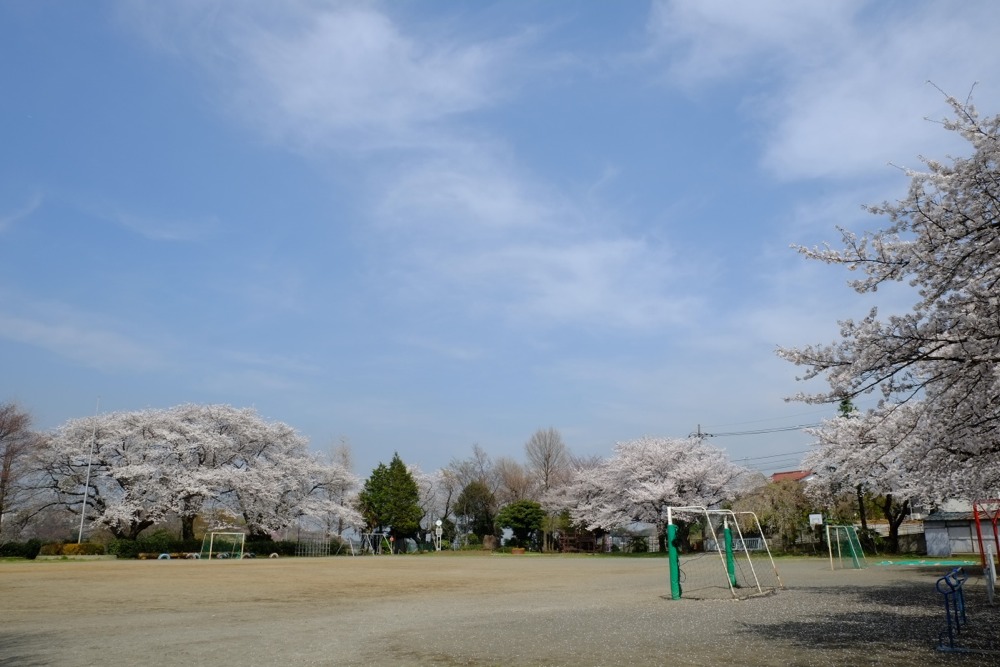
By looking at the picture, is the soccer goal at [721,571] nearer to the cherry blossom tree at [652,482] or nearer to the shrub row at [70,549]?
the cherry blossom tree at [652,482]

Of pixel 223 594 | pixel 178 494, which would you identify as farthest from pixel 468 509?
A: pixel 223 594

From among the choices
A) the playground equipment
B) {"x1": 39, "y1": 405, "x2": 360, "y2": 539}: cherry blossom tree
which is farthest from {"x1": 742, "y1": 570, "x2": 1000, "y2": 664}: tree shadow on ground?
{"x1": 39, "y1": 405, "x2": 360, "y2": 539}: cherry blossom tree

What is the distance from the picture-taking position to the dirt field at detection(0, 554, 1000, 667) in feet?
26.0

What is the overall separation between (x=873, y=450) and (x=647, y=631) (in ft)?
19.8

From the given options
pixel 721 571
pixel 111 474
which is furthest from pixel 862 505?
pixel 111 474

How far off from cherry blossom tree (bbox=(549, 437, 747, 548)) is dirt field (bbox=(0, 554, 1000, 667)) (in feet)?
93.0

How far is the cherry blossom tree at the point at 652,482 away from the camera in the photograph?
156 ft

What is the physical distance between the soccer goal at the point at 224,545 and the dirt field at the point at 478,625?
90.5 feet

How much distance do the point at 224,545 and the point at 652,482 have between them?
29017 millimetres

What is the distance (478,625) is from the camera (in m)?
11.1

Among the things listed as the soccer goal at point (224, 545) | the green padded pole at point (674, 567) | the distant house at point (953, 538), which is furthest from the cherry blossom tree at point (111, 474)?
the distant house at point (953, 538)

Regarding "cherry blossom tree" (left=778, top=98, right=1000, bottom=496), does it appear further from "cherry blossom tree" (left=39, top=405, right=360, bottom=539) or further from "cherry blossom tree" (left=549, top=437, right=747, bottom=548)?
"cherry blossom tree" (left=39, top=405, right=360, bottom=539)

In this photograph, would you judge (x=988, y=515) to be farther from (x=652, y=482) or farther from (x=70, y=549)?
(x=70, y=549)

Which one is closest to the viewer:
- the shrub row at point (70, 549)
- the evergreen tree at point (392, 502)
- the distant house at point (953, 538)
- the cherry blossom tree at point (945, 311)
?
the cherry blossom tree at point (945, 311)
